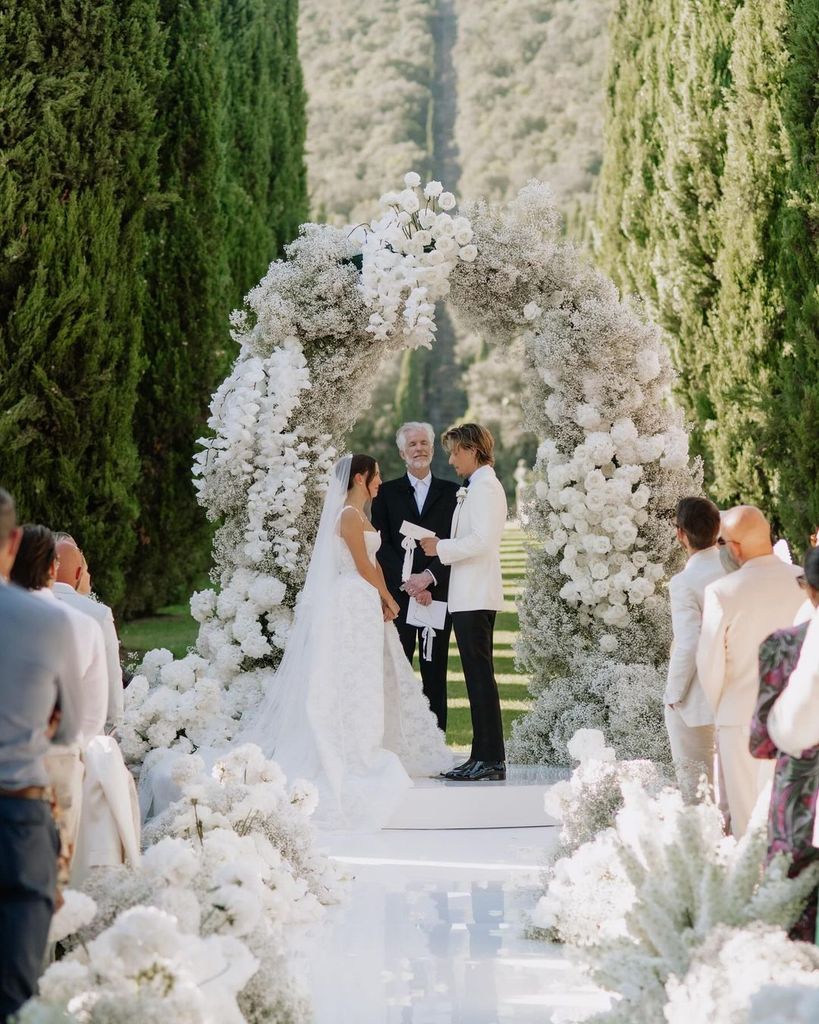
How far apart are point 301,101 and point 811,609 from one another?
16837 millimetres

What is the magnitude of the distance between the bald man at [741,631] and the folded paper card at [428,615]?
10.3 feet

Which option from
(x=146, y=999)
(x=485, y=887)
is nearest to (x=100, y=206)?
(x=485, y=887)

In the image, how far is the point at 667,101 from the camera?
1330 cm

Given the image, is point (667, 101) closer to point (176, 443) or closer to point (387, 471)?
point (176, 443)

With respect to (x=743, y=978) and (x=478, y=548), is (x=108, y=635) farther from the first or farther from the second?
(x=743, y=978)

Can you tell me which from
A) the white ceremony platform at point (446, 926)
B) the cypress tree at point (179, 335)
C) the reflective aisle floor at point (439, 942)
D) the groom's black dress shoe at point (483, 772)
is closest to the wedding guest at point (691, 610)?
the white ceremony platform at point (446, 926)

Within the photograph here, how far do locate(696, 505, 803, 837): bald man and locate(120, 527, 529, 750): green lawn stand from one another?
448 centimetres

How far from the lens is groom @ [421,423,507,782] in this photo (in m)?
7.33

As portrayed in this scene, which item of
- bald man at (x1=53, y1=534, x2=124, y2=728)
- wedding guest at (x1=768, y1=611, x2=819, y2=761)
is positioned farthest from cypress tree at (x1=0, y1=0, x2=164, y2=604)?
wedding guest at (x1=768, y1=611, x2=819, y2=761)

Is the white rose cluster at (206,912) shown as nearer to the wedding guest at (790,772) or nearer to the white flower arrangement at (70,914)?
the white flower arrangement at (70,914)

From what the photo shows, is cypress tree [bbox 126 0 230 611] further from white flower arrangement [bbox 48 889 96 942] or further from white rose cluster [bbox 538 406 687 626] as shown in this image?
white flower arrangement [bbox 48 889 96 942]

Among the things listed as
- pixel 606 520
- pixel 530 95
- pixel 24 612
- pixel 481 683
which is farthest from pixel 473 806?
pixel 530 95

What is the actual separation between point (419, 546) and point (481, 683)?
1562 millimetres

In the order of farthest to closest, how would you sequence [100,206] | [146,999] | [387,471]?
[387,471]
[100,206]
[146,999]
